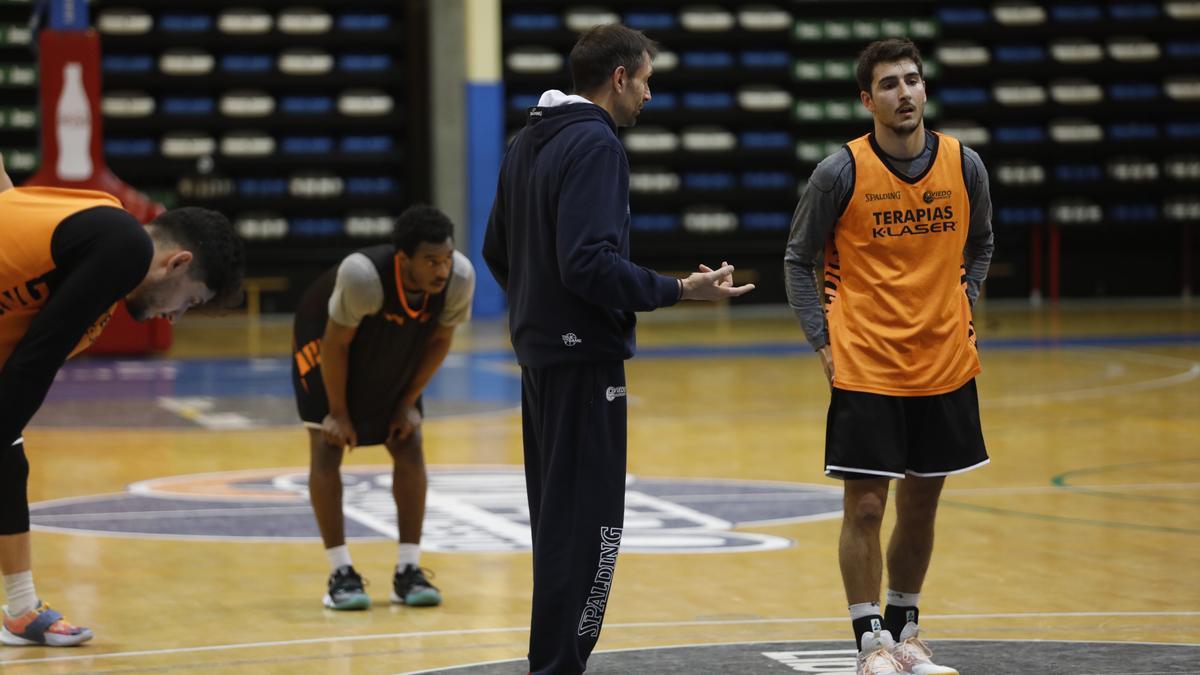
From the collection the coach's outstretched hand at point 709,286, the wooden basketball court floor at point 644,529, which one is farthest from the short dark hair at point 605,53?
the wooden basketball court floor at point 644,529

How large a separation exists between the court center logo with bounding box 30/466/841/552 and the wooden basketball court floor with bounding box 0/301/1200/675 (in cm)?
2

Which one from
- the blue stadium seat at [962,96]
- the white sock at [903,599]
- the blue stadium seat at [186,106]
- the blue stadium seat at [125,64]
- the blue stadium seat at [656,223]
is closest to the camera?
the white sock at [903,599]

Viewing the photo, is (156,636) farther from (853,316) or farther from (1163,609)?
(1163,609)

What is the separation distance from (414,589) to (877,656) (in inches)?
69.7

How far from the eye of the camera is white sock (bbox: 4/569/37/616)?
4.73 meters

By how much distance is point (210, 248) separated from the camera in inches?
134

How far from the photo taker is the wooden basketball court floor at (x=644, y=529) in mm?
4805

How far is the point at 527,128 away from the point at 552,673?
45.1 inches

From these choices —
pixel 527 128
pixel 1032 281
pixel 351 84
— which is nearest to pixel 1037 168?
pixel 1032 281

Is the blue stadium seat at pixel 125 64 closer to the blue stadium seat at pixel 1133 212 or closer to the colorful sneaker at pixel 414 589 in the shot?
the blue stadium seat at pixel 1133 212

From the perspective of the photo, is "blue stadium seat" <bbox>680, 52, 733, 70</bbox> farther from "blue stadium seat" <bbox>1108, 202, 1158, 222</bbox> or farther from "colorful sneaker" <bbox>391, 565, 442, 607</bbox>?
"colorful sneaker" <bbox>391, 565, 442, 607</bbox>

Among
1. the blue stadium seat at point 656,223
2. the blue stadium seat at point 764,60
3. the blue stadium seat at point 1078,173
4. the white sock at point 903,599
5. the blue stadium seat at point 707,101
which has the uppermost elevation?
the blue stadium seat at point 764,60

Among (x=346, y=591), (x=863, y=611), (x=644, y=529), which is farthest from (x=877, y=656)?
(x=644, y=529)

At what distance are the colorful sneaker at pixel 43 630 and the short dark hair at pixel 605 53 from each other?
7.29 ft
